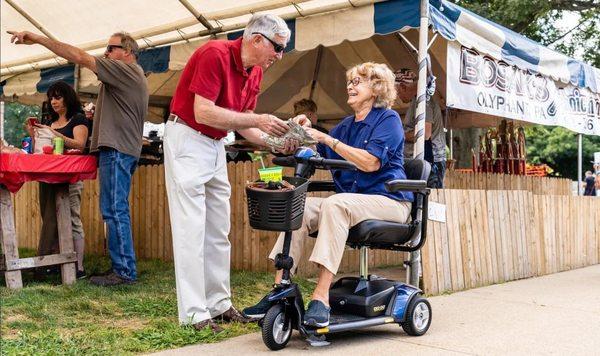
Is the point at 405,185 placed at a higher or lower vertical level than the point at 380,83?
lower

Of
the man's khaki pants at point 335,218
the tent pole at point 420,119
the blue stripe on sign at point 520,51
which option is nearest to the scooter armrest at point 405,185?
the man's khaki pants at point 335,218

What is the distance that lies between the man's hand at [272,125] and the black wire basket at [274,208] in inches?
14.7

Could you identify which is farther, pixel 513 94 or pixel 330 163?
pixel 513 94

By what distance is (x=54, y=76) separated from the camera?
330 inches

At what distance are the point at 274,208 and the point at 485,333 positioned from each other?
63.3 inches

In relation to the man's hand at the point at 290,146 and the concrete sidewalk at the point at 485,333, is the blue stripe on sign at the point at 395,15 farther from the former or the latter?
the concrete sidewalk at the point at 485,333

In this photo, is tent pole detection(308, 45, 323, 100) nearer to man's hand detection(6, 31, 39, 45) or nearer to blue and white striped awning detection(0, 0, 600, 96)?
blue and white striped awning detection(0, 0, 600, 96)

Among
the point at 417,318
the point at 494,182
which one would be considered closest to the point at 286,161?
the point at 417,318

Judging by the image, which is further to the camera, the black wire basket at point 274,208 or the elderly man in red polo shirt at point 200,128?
the elderly man in red polo shirt at point 200,128

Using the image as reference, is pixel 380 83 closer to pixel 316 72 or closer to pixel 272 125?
pixel 272 125

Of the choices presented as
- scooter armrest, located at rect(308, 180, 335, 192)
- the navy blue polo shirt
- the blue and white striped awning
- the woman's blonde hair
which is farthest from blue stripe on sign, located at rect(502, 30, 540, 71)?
scooter armrest, located at rect(308, 180, 335, 192)

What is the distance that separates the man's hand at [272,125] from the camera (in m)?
3.56

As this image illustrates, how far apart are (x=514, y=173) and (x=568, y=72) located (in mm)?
2570

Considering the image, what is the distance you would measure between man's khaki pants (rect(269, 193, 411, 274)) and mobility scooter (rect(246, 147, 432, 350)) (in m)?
0.06
